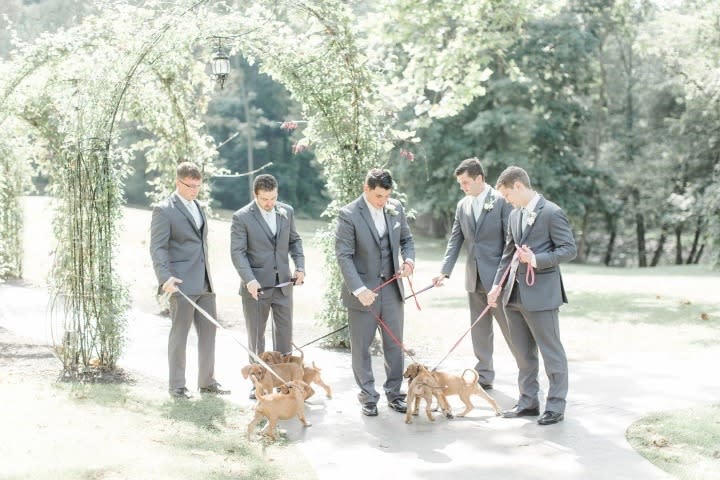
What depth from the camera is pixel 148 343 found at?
398 inches

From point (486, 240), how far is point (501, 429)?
190 cm

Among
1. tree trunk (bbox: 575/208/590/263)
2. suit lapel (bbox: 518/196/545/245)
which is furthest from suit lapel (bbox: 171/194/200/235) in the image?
tree trunk (bbox: 575/208/590/263)

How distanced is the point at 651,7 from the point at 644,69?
106 inches

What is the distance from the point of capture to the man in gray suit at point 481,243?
7227mm

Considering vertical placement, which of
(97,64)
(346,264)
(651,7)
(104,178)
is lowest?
(346,264)

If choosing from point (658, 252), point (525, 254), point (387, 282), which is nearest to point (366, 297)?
point (387, 282)

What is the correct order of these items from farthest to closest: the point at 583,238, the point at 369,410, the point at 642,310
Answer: the point at 583,238 → the point at 642,310 → the point at 369,410

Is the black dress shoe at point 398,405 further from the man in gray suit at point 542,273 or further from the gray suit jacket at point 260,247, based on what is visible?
the gray suit jacket at point 260,247

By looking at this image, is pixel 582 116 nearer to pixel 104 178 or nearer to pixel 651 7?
pixel 651 7

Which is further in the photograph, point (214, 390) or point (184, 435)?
point (214, 390)

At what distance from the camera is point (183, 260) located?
281 inches

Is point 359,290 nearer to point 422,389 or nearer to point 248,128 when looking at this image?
point 422,389

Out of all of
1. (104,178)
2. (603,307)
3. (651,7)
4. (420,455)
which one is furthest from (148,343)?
(651,7)

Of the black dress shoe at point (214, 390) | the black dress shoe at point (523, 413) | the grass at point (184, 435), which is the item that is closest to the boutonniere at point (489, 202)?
the black dress shoe at point (523, 413)
